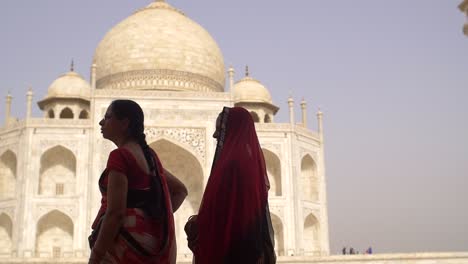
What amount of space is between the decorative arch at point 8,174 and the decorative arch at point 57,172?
50.0 inches

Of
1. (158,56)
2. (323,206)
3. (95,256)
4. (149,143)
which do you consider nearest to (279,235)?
(323,206)

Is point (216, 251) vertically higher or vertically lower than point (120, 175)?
lower

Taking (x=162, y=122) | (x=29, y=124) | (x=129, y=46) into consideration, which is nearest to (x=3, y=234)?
(x=29, y=124)

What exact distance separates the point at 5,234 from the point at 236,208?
57.5 ft

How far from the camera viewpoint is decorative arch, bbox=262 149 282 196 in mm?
19328

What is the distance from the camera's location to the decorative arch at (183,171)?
18.6m

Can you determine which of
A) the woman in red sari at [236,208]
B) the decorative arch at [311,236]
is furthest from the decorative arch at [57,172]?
the woman in red sari at [236,208]

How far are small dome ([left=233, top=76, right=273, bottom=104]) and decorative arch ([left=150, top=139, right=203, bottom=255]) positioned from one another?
15.2ft

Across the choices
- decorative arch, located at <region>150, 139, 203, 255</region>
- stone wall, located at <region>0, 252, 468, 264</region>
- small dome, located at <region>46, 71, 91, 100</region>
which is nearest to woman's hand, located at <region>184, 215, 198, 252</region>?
stone wall, located at <region>0, 252, 468, 264</region>

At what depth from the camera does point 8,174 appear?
18.9m

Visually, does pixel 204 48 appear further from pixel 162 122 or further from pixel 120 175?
pixel 120 175

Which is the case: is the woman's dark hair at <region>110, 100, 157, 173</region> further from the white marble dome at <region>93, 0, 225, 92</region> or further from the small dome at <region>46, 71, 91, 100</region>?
the small dome at <region>46, 71, 91, 100</region>

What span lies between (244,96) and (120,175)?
20706mm

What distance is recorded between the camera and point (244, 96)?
23062 mm
